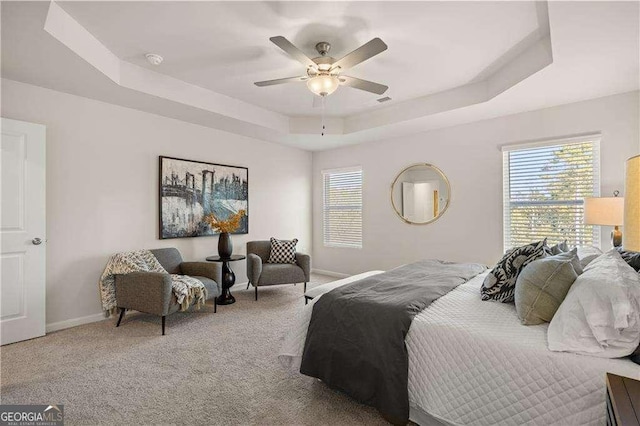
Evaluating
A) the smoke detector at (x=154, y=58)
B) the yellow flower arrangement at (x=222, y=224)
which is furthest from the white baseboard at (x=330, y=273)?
the smoke detector at (x=154, y=58)

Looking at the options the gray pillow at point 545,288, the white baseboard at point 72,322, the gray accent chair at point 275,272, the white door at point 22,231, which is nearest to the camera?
the gray pillow at point 545,288

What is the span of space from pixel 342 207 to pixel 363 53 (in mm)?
3968

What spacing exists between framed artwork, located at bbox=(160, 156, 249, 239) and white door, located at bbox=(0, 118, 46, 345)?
1.29 metres

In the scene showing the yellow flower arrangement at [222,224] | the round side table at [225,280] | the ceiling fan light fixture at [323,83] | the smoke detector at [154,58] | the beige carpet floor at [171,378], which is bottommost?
the beige carpet floor at [171,378]

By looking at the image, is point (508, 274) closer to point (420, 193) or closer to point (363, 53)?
point (363, 53)

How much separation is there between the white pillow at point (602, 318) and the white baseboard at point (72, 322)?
4335mm

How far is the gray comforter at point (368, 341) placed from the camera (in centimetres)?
179

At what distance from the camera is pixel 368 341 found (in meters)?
1.92

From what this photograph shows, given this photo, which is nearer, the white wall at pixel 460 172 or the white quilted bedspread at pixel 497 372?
the white quilted bedspread at pixel 497 372

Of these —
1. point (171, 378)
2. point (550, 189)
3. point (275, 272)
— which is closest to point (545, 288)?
point (171, 378)

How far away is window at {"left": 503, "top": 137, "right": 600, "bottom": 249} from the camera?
12.4ft

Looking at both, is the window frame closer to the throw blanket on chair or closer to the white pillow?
the throw blanket on chair

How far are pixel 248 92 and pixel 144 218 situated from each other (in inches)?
84.2

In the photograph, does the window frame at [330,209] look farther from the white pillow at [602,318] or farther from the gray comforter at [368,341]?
the white pillow at [602,318]
